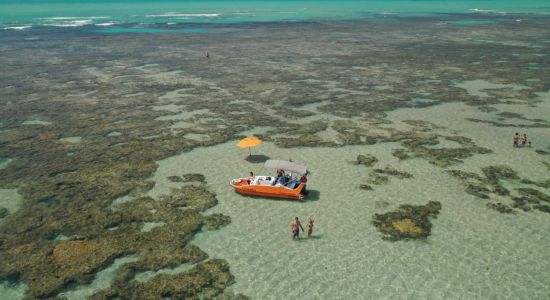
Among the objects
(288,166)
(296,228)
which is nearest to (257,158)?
(288,166)

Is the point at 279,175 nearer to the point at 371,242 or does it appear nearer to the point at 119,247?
the point at 371,242

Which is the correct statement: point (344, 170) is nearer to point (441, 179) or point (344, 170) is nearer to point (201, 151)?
point (441, 179)

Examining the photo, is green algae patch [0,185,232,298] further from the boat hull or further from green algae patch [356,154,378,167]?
green algae patch [356,154,378,167]

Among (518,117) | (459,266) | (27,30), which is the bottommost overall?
(459,266)

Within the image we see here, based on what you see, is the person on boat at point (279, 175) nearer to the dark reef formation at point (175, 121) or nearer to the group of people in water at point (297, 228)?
the group of people in water at point (297, 228)

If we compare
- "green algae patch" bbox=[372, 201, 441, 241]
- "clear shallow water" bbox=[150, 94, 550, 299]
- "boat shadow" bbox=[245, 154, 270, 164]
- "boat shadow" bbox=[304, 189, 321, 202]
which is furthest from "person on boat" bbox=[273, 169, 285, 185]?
"green algae patch" bbox=[372, 201, 441, 241]

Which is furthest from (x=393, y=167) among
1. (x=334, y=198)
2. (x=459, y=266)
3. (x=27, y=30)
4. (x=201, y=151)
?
(x=27, y=30)
